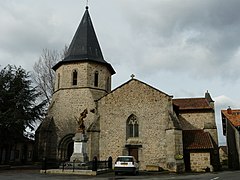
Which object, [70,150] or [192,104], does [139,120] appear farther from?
[192,104]

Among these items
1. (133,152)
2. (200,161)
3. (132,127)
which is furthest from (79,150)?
(200,161)

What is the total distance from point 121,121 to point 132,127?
1150 millimetres

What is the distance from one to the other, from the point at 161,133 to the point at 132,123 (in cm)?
286

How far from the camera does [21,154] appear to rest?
43812mm

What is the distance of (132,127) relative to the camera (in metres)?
25.9

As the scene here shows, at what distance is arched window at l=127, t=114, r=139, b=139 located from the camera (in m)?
25.7

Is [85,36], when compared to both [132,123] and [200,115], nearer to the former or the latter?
[132,123]

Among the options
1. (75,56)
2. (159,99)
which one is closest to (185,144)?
(159,99)

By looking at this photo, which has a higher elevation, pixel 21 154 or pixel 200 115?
pixel 200 115

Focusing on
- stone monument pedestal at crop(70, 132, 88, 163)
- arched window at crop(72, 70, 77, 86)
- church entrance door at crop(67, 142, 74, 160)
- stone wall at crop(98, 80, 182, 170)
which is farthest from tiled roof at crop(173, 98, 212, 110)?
stone monument pedestal at crop(70, 132, 88, 163)

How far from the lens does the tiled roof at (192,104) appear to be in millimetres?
30875

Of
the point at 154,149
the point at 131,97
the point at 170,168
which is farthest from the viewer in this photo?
the point at 131,97

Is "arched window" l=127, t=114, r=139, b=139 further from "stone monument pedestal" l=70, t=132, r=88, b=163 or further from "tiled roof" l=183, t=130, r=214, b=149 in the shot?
"stone monument pedestal" l=70, t=132, r=88, b=163

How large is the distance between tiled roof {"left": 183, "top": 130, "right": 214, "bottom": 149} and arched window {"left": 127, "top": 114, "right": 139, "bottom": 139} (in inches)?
178
